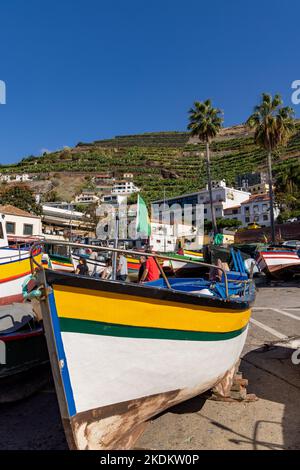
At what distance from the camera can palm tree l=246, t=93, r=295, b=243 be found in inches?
1121

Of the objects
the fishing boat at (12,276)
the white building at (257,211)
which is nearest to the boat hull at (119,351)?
the fishing boat at (12,276)

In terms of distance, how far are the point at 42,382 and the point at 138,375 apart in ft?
9.39

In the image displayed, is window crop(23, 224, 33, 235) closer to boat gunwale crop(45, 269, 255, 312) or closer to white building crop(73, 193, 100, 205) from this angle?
boat gunwale crop(45, 269, 255, 312)

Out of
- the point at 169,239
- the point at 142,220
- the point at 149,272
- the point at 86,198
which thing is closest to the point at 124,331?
the point at 142,220

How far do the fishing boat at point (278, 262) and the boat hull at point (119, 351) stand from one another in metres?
13.4

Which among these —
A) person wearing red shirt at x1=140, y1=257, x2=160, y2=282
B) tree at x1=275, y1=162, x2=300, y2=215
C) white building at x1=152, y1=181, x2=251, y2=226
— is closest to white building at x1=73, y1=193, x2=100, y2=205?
white building at x1=152, y1=181, x2=251, y2=226

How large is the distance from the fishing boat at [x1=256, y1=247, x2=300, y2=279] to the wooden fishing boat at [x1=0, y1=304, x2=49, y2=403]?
1299 centimetres

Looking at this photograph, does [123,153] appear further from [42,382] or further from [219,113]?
[42,382]

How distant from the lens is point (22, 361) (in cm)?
523

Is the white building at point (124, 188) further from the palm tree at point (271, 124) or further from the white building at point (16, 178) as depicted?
the palm tree at point (271, 124)

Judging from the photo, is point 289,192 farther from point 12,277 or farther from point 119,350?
point 119,350

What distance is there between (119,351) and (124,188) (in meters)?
109

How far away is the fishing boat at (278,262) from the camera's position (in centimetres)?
1641
